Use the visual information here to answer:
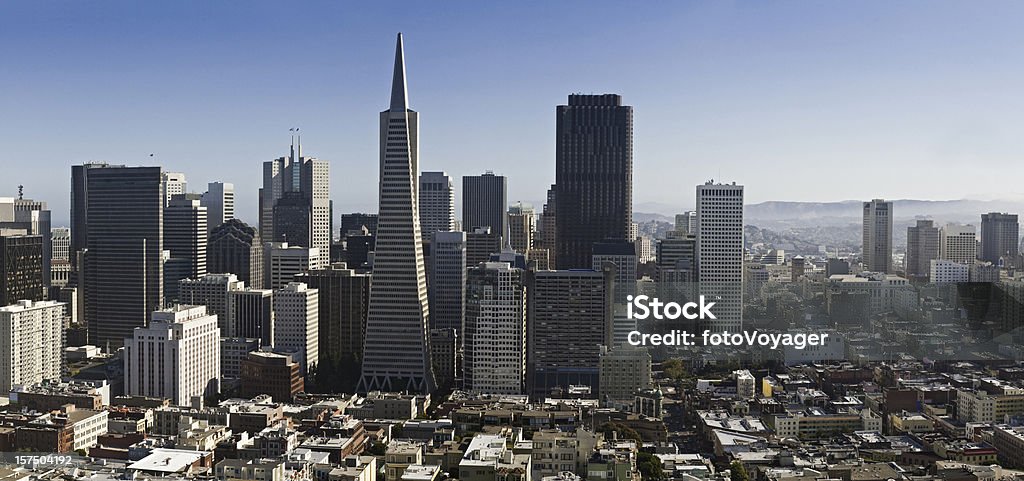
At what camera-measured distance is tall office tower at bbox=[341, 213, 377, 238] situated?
18.6m

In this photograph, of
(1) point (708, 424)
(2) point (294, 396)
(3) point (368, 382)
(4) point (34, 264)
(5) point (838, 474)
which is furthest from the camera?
(4) point (34, 264)

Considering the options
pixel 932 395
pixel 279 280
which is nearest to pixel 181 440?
pixel 932 395

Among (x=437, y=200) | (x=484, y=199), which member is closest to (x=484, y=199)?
(x=484, y=199)

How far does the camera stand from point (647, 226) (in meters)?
14.3

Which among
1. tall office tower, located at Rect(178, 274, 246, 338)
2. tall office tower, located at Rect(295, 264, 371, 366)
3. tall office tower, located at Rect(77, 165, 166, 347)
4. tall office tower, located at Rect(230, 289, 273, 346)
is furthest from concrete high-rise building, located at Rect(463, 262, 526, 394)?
tall office tower, located at Rect(77, 165, 166, 347)

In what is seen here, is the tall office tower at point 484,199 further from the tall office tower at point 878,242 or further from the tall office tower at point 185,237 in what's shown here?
the tall office tower at point 878,242

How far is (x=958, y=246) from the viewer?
11.3 metres

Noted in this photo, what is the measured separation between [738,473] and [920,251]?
213 inches

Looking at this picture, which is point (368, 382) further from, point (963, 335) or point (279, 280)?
point (963, 335)

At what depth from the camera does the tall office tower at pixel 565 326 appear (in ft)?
34.3

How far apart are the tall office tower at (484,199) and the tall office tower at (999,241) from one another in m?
9.53

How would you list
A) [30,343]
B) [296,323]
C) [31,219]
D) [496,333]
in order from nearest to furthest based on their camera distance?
[496,333]
[30,343]
[296,323]
[31,219]

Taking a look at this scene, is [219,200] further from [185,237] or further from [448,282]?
[448,282]

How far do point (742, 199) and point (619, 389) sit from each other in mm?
3986
